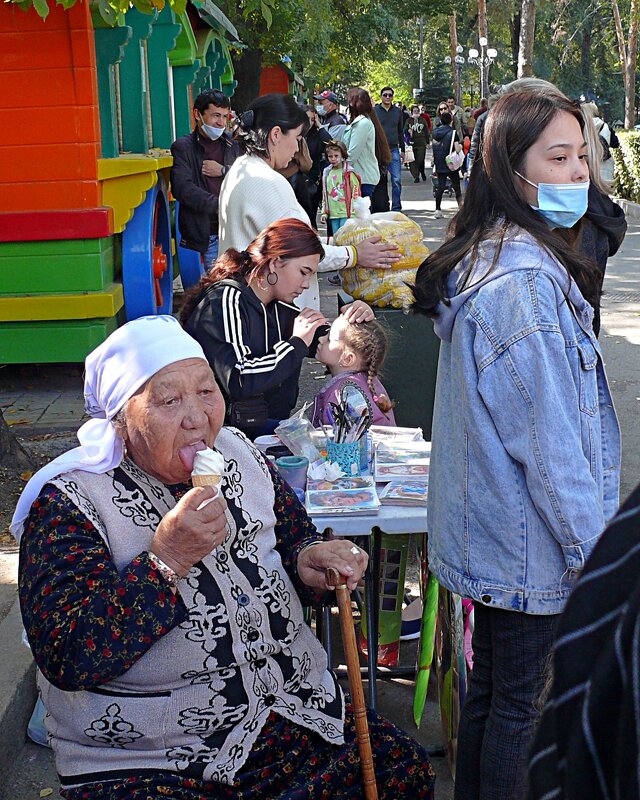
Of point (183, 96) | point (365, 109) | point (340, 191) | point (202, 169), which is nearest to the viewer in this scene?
point (202, 169)

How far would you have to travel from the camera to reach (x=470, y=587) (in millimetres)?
2557

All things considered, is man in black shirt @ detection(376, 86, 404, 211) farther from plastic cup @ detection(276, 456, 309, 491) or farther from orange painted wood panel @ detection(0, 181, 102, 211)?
plastic cup @ detection(276, 456, 309, 491)

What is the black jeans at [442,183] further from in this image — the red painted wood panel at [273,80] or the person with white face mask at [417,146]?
the red painted wood panel at [273,80]

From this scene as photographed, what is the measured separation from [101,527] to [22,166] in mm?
4750

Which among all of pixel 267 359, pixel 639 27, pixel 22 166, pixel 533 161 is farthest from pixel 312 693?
pixel 639 27

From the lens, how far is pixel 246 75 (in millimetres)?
19469

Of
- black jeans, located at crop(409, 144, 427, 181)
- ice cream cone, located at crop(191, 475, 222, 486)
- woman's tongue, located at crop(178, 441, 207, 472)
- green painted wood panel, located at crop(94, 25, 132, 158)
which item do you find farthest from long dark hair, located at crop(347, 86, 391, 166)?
black jeans, located at crop(409, 144, 427, 181)

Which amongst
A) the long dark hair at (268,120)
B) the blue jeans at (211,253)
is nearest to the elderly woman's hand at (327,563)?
the long dark hair at (268,120)

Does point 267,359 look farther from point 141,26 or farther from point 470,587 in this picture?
point 141,26

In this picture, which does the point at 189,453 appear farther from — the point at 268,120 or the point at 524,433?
the point at 268,120

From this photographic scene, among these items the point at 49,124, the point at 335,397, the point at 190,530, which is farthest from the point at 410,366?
the point at 190,530

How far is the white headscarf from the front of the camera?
2449 mm

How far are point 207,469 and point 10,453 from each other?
3.35 m

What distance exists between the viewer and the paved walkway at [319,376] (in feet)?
11.2
